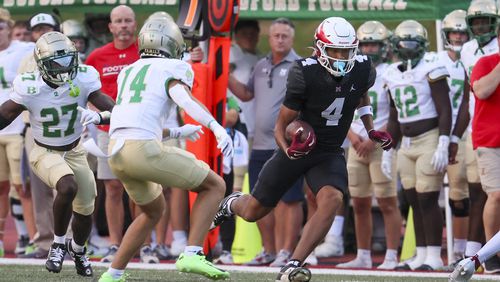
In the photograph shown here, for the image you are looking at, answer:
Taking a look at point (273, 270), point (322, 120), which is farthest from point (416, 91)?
point (322, 120)

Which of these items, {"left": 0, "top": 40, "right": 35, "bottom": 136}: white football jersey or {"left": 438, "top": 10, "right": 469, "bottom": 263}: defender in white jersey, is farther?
{"left": 0, "top": 40, "right": 35, "bottom": 136}: white football jersey

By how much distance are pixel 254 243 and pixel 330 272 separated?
180 centimetres

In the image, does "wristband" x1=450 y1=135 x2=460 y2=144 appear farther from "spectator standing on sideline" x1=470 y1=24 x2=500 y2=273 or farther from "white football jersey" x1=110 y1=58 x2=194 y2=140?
"white football jersey" x1=110 y1=58 x2=194 y2=140

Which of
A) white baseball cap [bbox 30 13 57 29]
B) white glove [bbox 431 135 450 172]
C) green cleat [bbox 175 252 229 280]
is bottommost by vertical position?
green cleat [bbox 175 252 229 280]

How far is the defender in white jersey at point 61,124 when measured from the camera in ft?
26.3

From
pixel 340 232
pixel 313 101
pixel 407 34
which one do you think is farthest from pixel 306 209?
pixel 313 101

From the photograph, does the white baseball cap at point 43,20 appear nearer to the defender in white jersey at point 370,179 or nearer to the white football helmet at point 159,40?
the defender in white jersey at point 370,179

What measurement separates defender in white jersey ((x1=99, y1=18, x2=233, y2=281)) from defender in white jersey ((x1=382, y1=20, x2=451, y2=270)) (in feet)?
9.42

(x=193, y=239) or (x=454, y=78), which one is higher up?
(x=454, y=78)

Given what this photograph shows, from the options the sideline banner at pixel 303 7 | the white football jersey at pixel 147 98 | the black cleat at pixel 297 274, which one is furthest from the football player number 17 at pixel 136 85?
the sideline banner at pixel 303 7

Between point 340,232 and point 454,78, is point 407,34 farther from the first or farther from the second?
point 340,232

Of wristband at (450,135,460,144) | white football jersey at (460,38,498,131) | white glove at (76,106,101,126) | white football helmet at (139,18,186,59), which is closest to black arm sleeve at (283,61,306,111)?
white football helmet at (139,18,186,59)

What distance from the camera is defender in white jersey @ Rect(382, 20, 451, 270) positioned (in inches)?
375

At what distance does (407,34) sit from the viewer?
9805 mm
